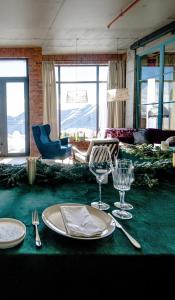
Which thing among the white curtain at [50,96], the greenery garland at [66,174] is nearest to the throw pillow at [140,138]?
the white curtain at [50,96]

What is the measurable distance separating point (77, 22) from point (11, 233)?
5.12m

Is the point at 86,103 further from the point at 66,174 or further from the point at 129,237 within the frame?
the point at 129,237

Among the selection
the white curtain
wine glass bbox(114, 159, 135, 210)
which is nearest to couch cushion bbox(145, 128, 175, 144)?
the white curtain

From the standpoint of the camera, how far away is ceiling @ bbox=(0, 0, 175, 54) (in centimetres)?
430

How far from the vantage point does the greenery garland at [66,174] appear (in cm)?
145

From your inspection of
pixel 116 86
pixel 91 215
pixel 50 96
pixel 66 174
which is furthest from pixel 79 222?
pixel 116 86

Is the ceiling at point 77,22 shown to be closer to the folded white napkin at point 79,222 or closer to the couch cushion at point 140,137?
the couch cushion at point 140,137

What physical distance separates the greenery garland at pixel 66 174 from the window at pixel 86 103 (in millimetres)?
6780

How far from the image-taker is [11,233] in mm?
824

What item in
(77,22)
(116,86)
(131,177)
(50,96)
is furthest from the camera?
(116,86)

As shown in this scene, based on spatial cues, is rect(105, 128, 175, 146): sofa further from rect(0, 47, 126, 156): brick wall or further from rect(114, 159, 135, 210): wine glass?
rect(114, 159, 135, 210): wine glass
